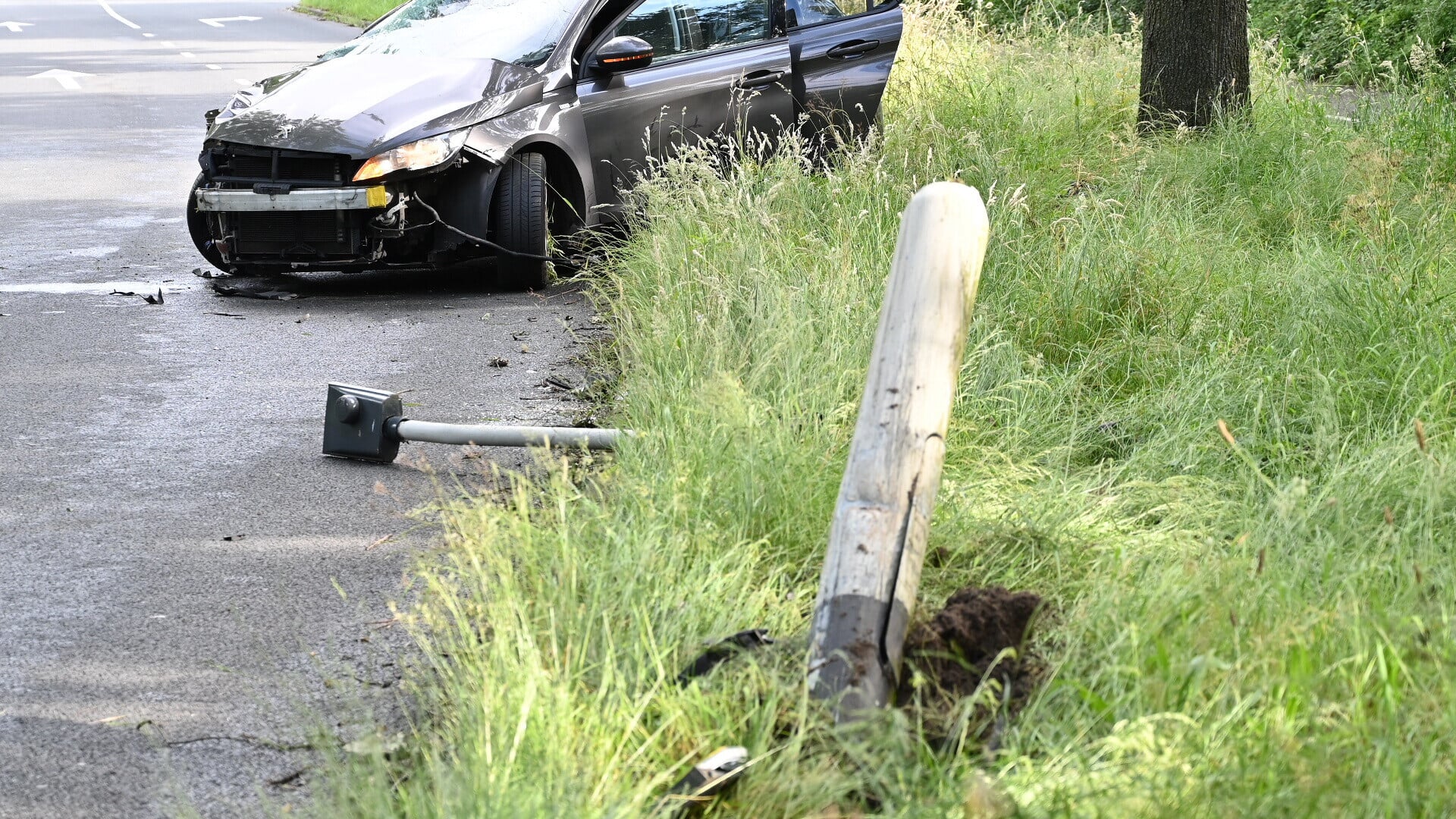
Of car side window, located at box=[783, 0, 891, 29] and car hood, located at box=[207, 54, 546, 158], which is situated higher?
car side window, located at box=[783, 0, 891, 29]

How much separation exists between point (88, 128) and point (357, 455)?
10.8 meters

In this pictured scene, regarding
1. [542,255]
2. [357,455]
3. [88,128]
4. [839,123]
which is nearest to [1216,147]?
[839,123]

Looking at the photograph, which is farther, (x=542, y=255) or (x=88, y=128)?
(x=88, y=128)

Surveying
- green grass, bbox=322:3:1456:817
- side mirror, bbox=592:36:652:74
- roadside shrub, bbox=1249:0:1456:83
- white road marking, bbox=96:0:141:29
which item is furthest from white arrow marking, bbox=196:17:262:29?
green grass, bbox=322:3:1456:817

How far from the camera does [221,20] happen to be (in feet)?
102

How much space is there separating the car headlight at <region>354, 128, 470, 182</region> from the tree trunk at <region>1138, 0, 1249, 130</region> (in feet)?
13.8

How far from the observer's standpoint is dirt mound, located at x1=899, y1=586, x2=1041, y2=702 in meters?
2.75

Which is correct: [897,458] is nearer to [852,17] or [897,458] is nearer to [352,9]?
[852,17]

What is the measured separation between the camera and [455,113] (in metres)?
7.18

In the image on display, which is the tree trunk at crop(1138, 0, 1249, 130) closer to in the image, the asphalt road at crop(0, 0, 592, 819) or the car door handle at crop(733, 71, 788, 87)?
the car door handle at crop(733, 71, 788, 87)

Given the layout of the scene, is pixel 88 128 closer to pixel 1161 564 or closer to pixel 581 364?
pixel 581 364

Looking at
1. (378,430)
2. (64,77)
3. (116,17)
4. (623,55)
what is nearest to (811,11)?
(623,55)

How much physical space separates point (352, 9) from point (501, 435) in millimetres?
28449

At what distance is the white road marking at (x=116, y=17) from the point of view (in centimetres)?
2961
